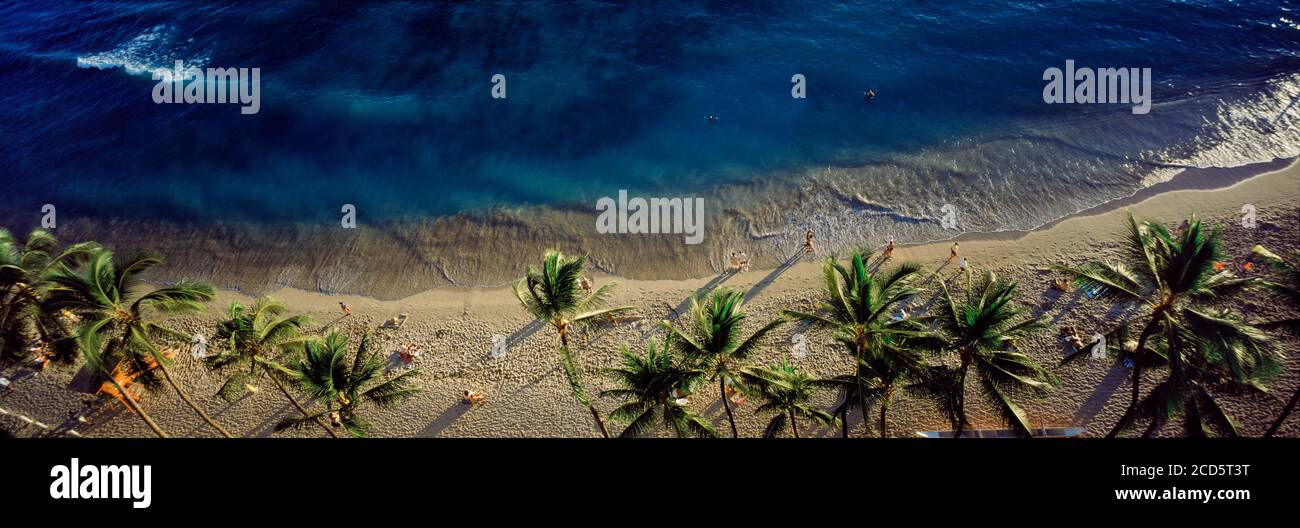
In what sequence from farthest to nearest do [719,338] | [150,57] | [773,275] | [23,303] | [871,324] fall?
1. [150,57]
2. [773,275]
3. [23,303]
4. [719,338]
5. [871,324]

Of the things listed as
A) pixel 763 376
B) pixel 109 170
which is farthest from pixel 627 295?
pixel 109 170

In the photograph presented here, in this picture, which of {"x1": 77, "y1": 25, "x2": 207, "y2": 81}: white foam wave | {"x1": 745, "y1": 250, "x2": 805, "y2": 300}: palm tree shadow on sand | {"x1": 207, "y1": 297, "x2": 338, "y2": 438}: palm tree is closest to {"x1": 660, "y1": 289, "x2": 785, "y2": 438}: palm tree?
{"x1": 207, "y1": 297, "x2": 338, "y2": 438}: palm tree

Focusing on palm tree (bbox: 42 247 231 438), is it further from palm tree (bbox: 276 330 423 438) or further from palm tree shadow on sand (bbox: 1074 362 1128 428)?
palm tree shadow on sand (bbox: 1074 362 1128 428)

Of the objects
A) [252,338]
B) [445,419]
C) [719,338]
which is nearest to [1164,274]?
[719,338]

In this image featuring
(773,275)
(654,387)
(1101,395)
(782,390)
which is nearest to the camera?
(654,387)

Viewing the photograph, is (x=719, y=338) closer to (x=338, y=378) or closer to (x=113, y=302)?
(x=338, y=378)

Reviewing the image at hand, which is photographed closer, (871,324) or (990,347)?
(990,347)
